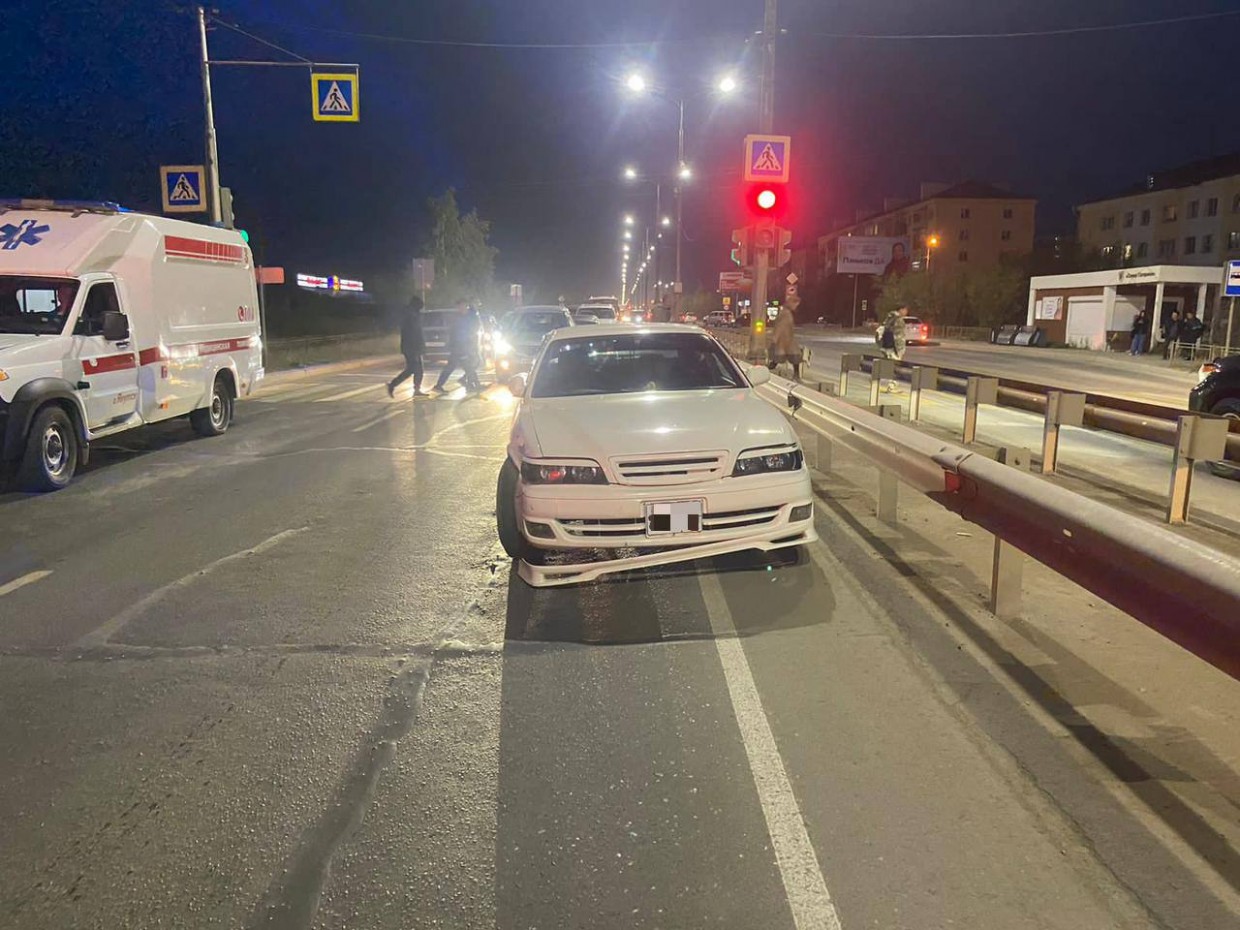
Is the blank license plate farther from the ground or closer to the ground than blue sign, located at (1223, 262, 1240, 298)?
closer to the ground

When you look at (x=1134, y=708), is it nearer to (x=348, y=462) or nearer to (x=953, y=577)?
(x=953, y=577)

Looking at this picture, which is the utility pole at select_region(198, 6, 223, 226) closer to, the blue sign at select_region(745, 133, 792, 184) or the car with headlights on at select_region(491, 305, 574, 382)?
the car with headlights on at select_region(491, 305, 574, 382)

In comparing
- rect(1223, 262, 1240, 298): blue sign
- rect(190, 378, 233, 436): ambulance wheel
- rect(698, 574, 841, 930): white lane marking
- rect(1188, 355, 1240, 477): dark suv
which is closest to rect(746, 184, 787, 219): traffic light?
rect(1188, 355, 1240, 477): dark suv

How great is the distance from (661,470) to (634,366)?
217 cm

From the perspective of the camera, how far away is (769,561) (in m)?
6.01

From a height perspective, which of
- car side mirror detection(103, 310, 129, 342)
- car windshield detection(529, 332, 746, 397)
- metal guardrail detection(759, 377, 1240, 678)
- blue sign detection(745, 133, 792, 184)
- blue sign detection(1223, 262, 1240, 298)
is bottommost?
metal guardrail detection(759, 377, 1240, 678)

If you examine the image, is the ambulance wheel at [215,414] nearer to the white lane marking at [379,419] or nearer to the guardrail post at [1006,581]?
the white lane marking at [379,419]

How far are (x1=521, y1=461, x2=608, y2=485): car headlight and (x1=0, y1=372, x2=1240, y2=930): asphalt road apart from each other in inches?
32.1

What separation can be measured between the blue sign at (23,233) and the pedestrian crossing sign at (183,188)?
12.0m

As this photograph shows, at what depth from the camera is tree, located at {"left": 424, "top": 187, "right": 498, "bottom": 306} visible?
59125mm

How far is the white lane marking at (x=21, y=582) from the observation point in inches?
241

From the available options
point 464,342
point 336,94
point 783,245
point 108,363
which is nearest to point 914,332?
point 783,245

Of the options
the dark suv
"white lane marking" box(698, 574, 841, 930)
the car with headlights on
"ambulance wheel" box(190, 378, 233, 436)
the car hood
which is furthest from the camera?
the car with headlights on

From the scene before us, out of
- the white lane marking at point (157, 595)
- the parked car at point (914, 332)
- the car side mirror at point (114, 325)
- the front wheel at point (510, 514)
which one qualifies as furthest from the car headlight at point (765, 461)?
the parked car at point (914, 332)
